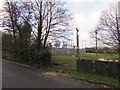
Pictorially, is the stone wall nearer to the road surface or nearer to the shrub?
the road surface

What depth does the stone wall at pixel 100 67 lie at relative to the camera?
8.92 metres

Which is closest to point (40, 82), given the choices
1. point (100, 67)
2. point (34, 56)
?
point (100, 67)

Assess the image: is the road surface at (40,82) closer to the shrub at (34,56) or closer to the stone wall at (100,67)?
the stone wall at (100,67)

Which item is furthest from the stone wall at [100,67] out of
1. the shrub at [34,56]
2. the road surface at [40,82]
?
the shrub at [34,56]

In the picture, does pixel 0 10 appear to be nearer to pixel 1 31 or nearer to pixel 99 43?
pixel 1 31

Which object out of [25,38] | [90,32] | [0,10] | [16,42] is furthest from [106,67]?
[0,10]

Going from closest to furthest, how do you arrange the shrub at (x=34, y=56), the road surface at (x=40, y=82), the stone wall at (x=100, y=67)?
the road surface at (x=40, y=82) < the stone wall at (x=100, y=67) < the shrub at (x=34, y=56)

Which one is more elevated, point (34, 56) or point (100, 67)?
point (34, 56)

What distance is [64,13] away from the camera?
1778cm

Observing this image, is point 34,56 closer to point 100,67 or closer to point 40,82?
point 40,82

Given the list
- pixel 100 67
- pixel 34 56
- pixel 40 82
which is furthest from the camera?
pixel 34 56

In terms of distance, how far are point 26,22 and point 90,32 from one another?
9.30 metres

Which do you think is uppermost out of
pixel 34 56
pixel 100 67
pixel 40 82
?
pixel 34 56

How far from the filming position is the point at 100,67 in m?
9.88
